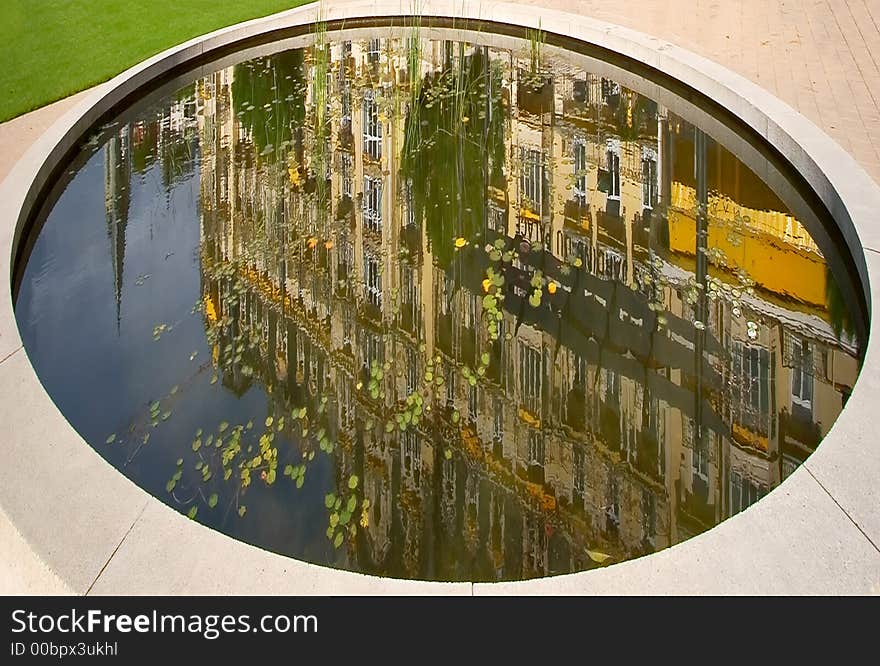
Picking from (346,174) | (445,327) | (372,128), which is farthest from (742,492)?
(372,128)

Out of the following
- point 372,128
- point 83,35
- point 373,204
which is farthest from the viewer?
point 83,35

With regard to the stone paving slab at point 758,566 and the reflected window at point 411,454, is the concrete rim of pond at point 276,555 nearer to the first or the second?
the stone paving slab at point 758,566

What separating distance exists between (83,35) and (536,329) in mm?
8115

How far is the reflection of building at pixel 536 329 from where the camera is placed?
362 centimetres

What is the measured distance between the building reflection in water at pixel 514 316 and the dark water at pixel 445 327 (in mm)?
17

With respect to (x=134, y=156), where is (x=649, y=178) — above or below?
above

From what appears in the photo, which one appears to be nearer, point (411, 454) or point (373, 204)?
point (411, 454)

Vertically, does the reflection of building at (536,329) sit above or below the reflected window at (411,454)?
above

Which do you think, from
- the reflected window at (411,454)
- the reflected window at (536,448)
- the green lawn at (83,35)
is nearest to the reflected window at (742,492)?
the reflected window at (536,448)

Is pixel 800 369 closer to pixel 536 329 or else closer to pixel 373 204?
pixel 536 329

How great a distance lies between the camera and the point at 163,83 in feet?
28.5

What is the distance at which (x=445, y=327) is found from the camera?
4.68 m

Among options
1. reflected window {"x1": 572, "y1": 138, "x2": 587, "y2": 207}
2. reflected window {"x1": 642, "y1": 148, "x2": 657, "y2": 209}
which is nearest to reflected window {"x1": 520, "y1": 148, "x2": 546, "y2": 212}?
reflected window {"x1": 572, "y1": 138, "x2": 587, "y2": 207}

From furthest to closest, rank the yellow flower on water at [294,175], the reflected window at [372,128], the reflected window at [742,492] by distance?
the reflected window at [372,128] < the yellow flower on water at [294,175] < the reflected window at [742,492]
